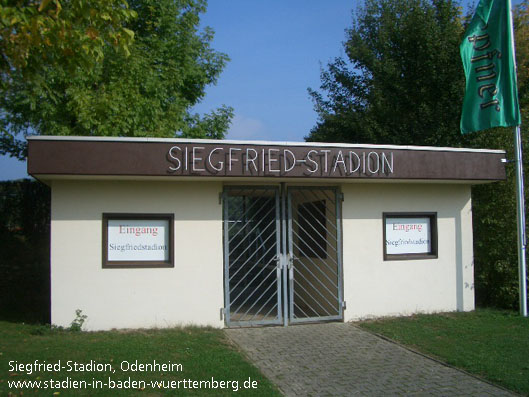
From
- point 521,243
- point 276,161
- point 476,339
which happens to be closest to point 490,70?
point 521,243

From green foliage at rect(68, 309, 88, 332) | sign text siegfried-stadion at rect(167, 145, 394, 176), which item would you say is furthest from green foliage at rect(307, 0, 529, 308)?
green foliage at rect(68, 309, 88, 332)

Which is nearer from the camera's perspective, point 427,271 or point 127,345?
point 127,345

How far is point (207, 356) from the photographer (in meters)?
6.77

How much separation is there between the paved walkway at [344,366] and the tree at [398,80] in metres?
8.56

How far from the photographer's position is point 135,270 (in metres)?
8.38

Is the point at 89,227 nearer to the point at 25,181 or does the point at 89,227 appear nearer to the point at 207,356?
the point at 207,356

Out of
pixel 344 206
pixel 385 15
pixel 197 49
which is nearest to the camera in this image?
pixel 344 206

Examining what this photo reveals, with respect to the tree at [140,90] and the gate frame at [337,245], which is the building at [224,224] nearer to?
the gate frame at [337,245]

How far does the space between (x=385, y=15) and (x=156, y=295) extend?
1612cm

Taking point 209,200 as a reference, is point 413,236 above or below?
below

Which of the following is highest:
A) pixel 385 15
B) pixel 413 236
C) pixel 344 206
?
pixel 385 15

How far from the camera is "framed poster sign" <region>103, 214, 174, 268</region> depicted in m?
8.39

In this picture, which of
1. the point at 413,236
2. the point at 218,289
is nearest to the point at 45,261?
the point at 218,289

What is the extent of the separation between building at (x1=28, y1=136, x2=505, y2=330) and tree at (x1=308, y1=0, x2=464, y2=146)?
5.53 meters
